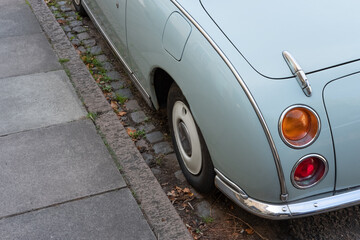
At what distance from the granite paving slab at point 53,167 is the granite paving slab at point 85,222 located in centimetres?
9

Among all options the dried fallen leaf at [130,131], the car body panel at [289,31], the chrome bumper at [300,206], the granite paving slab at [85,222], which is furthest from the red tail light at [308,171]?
the dried fallen leaf at [130,131]

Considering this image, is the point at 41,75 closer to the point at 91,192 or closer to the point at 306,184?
the point at 91,192

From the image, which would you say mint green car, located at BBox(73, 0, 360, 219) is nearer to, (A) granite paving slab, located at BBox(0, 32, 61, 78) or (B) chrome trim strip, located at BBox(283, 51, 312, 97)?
(B) chrome trim strip, located at BBox(283, 51, 312, 97)

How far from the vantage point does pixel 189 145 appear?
3320 millimetres

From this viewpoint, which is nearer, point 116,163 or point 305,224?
point 305,224

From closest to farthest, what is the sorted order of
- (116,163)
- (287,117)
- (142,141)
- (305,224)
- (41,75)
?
(287,117) → (305,224) → (116,163) → (142,141) → (41,75)

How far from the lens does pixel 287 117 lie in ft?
8.25

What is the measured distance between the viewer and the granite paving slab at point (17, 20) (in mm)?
5605

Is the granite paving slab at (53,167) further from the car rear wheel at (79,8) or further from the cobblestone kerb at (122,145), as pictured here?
the car rear wheel at (79,8)

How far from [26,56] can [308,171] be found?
350cm

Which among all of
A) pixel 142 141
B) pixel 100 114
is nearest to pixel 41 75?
pixel 100 114

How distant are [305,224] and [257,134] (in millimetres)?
981

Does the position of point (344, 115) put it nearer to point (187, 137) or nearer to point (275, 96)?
point (275, 96)

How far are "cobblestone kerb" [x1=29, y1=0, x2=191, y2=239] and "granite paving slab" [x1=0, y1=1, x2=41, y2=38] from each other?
14 centimetres
